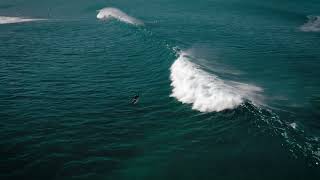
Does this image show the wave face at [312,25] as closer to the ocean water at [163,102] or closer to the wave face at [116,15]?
the ocean water at [163,102]

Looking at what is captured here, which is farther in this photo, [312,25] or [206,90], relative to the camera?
[312,25]

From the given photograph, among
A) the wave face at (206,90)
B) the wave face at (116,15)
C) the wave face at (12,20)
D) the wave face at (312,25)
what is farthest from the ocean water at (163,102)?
the wave face at (12,20)

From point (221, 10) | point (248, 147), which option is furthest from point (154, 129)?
point (221, 10)

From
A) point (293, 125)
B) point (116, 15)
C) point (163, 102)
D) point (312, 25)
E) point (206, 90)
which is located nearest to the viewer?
point (293, 125)

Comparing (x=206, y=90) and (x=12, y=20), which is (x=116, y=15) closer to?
(x=12, y=20)

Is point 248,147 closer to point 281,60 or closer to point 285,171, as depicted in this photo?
point 285,171

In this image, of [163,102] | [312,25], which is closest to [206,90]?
[163,102]
